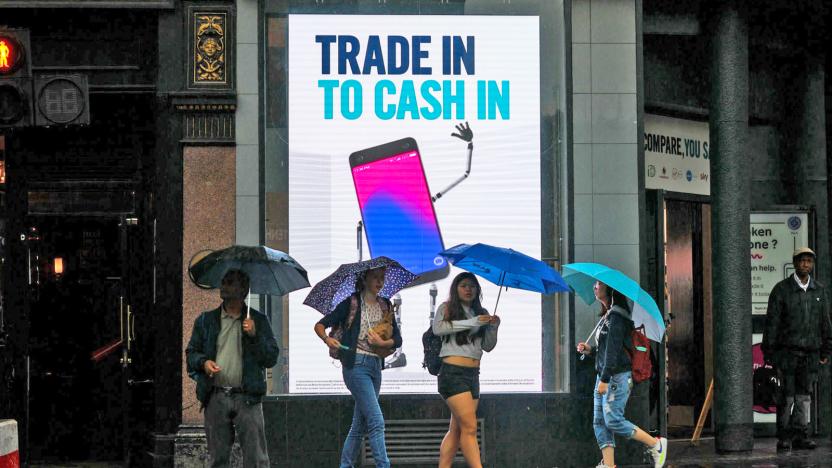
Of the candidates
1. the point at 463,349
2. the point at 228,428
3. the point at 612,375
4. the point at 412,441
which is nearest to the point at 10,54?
the point at 228,428

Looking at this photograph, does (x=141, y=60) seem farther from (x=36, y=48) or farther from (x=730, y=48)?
(x=730, y=48)

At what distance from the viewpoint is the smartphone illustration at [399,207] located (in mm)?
12680

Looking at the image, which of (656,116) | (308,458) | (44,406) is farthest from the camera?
(656,116)

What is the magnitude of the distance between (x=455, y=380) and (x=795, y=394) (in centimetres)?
475

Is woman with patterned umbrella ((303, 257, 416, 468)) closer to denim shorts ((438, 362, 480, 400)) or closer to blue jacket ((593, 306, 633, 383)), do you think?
denim shorts ((438, 362, 480, 400))

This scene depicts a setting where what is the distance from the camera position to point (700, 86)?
48.7 feet

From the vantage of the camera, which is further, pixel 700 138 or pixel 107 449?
pixel 700 138

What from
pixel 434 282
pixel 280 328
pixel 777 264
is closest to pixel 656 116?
pixel 777 264

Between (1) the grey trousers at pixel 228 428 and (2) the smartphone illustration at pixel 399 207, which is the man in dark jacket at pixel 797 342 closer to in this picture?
(2) the smartphone illustration at pixel 399 207

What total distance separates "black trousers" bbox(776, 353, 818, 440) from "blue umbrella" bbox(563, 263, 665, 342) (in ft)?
9.37

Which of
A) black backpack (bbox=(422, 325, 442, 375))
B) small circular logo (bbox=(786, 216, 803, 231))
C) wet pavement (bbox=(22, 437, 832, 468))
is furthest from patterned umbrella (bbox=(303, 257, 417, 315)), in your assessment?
small circular logo (bbox=(786, 216, 803, 231))

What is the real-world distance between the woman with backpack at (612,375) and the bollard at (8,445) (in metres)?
5.95

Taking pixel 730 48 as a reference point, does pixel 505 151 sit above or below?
below

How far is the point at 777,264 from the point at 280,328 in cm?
599
